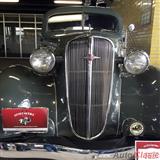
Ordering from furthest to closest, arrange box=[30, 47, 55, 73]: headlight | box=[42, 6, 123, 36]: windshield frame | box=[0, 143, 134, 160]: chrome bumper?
box=[42, 6, 123, 36]: windshield frame → box=[30, 47, 55, 73]: headlight → box=[0, 143, 134, 160]: chrome bumper

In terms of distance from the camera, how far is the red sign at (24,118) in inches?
89.3

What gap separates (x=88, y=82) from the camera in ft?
7.90

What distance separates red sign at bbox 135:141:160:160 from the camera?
215 centimetres

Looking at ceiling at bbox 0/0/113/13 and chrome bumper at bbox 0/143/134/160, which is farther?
ceiling at bbox 0/0/113/13

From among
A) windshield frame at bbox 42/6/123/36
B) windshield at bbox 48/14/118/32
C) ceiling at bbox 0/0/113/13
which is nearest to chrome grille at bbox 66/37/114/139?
windshield at bbox 48/14/118/32

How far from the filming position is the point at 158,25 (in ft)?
22.0

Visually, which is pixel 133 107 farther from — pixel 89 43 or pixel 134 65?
pixel 89 43

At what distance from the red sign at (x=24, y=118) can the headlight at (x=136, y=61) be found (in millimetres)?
843

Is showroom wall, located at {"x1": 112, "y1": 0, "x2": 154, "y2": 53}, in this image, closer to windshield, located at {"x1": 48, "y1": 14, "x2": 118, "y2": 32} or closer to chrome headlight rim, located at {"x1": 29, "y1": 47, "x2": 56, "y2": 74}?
windshield, located at {"x1": 48, "y1": 14, "x2": 118, "y2": 32}

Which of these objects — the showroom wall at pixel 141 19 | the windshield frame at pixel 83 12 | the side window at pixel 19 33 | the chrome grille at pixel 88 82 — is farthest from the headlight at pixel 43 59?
the side window at pixel 19 33

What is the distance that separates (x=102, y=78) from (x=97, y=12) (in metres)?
1.58

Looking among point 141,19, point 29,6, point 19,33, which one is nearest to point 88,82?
point 141,19

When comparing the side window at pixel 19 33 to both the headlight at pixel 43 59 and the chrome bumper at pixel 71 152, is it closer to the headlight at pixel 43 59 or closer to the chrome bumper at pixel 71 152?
the headlight at pixel 43 59

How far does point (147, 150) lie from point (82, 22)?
1.89m
